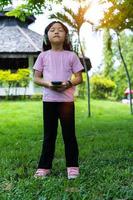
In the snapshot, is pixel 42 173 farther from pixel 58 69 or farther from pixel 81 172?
pixel 58 69

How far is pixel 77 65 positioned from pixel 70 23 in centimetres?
1334

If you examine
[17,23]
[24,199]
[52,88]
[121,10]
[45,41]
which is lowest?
[24,199]

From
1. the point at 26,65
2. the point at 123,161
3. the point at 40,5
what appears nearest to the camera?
the point at 123,161

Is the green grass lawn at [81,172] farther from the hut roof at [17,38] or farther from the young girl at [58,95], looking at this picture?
the hut roof at [17,38]

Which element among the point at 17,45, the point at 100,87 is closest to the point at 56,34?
the point at 17,45

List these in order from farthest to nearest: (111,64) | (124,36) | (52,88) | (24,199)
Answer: (111,64)
(124,36)
(52,88)
(24,199)

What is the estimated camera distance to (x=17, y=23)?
3438 centimetres

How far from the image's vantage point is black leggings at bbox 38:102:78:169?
5.64 m

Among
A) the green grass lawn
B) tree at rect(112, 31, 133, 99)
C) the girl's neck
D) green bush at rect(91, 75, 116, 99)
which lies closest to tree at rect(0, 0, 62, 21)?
the green grass lawn

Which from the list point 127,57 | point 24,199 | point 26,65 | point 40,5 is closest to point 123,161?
point 24,199

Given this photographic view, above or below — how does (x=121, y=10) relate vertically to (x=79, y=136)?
above

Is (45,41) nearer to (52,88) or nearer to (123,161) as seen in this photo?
(52,88)

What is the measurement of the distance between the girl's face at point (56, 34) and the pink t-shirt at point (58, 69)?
5.2 inches

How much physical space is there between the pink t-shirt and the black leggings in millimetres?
79
